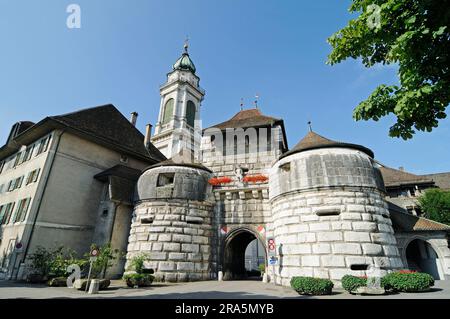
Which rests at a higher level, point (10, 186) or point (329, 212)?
point (10, 186)

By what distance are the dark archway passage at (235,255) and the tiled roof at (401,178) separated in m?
16.8

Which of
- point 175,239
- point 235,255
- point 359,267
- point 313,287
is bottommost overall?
point 313,287

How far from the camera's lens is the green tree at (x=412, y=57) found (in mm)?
4801

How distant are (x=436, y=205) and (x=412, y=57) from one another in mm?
22258

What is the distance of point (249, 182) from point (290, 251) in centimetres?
599

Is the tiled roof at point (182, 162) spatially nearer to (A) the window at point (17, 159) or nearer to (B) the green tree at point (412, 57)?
(B) the green tree at point (412, 57)

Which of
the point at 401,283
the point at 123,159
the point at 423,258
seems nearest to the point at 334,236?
the point at 401,283

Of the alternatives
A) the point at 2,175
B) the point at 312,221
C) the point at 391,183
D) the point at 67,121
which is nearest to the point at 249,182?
the point at 312,221

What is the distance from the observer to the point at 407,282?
30.2 feet

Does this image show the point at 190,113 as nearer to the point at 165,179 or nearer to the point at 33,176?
the point at 165,179

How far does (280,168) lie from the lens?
14.6m

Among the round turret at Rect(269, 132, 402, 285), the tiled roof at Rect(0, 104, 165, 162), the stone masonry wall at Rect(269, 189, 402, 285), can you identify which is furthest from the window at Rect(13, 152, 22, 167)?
the stone masonry wall at Rect(269, 189, 402, 285)

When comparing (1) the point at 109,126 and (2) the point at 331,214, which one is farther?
(1) the point at 109,126

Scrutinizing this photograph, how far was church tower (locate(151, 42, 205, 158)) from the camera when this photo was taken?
1494 inches
